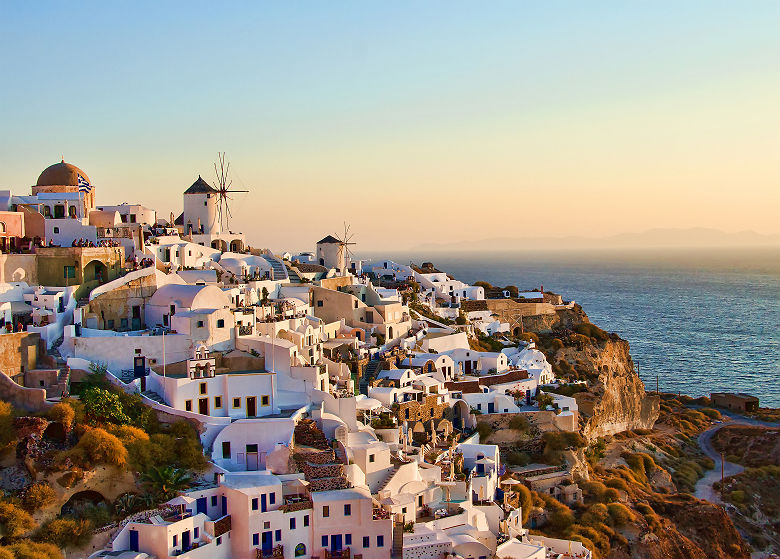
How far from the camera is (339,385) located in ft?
109

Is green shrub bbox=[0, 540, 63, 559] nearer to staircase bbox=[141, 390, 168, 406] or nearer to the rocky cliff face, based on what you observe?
staircase bbox=[141, 390, 168, 406]

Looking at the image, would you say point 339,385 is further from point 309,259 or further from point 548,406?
point 309,259

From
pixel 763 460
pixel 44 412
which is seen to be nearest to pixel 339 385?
pixel 44 412

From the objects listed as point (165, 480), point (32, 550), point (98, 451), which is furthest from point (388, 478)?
point (32, 550)

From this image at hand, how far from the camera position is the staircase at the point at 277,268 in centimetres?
4394

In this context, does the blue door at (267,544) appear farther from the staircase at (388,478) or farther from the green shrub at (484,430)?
the green shrub at (484,430)

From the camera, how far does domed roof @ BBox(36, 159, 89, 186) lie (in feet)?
135

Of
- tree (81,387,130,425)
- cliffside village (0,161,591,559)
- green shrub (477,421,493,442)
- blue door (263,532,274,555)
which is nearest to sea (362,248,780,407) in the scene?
cliffside village (0,161,591,559)

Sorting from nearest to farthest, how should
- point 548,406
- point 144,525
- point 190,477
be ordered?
point 144,525
point 190,477
point 548,406

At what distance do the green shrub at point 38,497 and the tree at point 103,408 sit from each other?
9.93ft

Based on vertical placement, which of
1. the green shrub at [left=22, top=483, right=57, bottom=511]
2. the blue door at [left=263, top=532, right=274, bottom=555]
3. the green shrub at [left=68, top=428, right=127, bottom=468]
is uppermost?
the green shrub at [left=68, top=428, right=127, bottom=468]

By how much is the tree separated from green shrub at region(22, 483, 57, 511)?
303 cm

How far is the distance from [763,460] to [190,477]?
114 ft

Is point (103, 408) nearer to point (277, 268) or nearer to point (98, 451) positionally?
point (98, 451)
